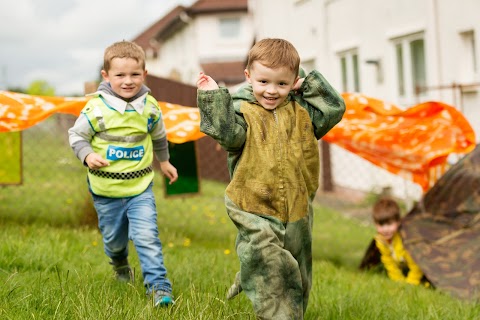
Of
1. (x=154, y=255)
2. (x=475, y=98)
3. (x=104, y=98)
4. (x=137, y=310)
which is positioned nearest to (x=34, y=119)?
(x=104, y=98)

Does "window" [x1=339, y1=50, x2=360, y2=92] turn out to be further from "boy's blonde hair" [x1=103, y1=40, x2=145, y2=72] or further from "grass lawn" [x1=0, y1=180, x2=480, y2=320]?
"boy's blonde hair" [x1=103, y1=40, x2=145, y2=72]

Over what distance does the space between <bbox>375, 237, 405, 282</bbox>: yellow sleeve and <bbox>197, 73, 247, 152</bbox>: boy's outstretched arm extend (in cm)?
350

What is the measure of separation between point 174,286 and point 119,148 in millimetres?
952

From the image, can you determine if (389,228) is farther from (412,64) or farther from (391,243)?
(412,64)

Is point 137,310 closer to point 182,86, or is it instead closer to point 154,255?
point 154,255

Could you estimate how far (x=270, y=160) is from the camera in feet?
11.5

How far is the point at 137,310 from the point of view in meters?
3.58

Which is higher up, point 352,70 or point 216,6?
point 216,6

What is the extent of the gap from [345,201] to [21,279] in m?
9.66

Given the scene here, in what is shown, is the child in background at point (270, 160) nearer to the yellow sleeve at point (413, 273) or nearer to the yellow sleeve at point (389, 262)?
the yellow sleeve at point (413, 273)

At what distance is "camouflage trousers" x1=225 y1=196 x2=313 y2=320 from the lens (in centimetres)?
346

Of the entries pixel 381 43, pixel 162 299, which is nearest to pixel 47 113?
pixel 162 299

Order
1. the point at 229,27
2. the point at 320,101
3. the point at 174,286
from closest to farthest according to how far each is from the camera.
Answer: the point at 320,101 → the point at 174,286 → the point at 229,27

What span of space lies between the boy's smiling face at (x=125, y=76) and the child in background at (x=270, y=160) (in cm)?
103
